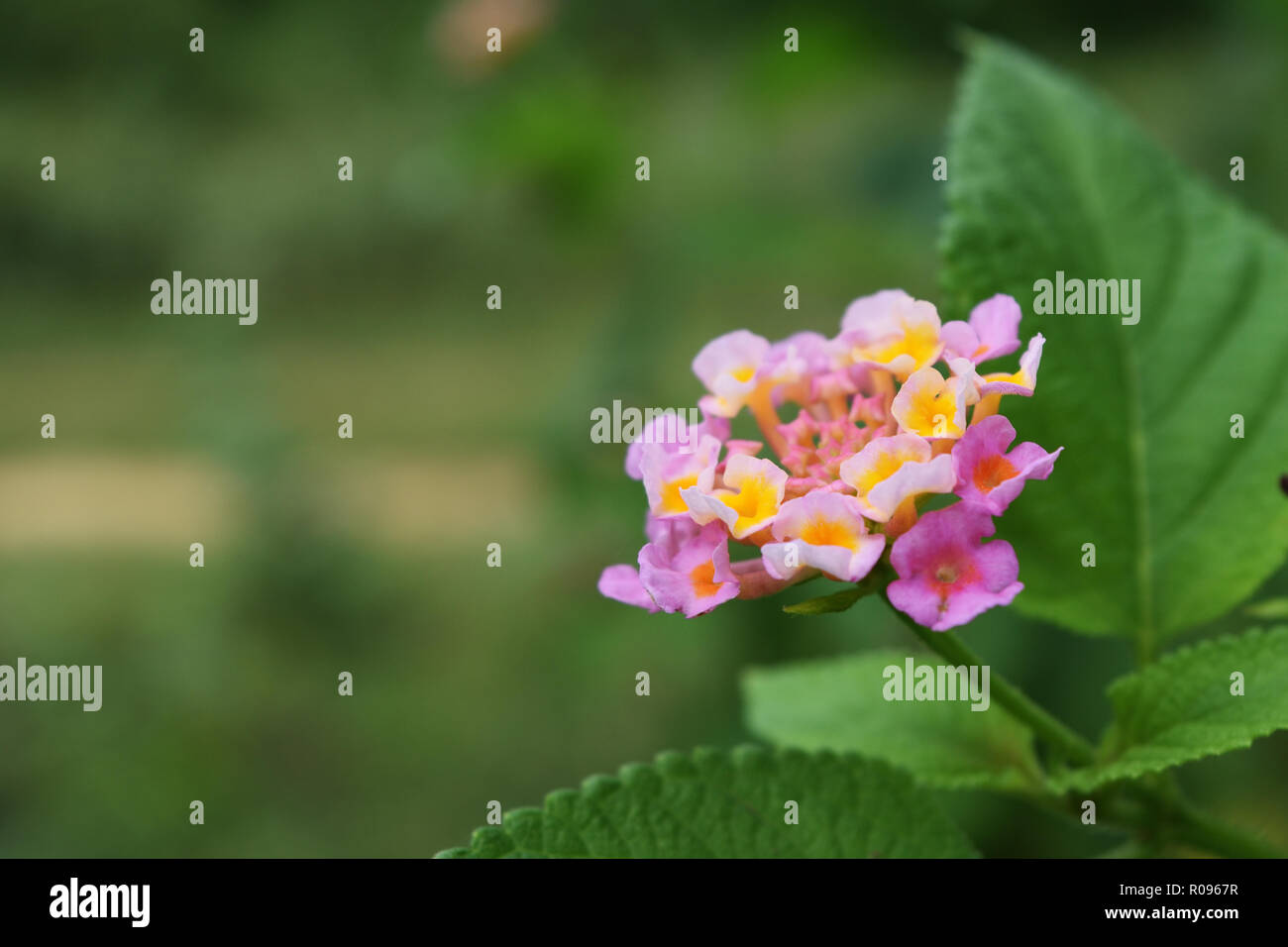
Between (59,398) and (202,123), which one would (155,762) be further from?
Result: (202,123)

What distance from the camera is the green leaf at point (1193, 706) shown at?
1.72 ft

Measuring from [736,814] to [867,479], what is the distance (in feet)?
0.58

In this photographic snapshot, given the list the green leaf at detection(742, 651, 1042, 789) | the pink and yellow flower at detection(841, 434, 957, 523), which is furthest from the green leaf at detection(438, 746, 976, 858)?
the pink and yellow flower at detection(841, 434, 957, 523)

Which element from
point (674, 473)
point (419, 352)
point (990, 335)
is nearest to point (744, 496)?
point (674, 473)

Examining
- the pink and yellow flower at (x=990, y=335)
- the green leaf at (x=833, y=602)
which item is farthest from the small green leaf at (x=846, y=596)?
the pink and yellow flower at (x=990, y=335)

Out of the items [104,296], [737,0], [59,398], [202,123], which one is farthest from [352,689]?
[202,123]

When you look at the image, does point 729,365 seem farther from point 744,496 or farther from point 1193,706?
point 1193,706

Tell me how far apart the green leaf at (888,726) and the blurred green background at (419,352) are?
169 mm

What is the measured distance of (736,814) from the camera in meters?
0.56

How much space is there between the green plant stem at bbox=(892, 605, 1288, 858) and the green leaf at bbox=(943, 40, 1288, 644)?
10cm

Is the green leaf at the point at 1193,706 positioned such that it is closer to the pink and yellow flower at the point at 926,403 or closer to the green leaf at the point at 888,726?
the green leaf at the point at 888,726

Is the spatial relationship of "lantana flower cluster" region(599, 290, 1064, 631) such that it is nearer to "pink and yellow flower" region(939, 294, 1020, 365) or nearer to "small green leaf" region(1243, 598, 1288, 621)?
"pink and yellow flower" region(939, 294, 1020, 365)

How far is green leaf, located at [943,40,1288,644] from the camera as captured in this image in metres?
0.67

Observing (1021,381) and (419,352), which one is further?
(419,352)
